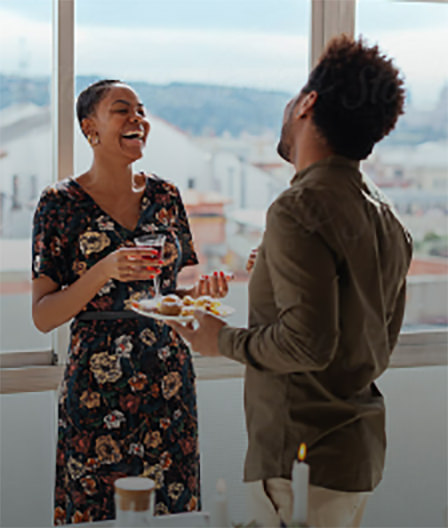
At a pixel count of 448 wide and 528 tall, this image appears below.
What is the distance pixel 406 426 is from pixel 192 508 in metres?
1.06

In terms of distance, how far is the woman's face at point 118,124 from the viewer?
1.82 meters

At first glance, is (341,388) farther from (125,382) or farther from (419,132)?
(419,132)

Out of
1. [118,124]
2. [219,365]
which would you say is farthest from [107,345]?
[219,365]

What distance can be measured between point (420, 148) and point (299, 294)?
1739 mm

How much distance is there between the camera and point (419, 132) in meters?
2.62

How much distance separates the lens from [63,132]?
2.20 metres

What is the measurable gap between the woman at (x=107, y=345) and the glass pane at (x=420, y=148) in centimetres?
104

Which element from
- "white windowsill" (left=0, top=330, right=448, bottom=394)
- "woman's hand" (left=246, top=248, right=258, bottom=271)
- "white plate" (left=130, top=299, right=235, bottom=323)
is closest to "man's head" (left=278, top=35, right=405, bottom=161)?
"white plate" (left=130, top=299, right=235, bottom=323)

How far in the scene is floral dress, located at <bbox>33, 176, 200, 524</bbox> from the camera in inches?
70.2

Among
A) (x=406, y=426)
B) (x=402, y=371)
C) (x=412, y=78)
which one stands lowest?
(x=406, y=426)

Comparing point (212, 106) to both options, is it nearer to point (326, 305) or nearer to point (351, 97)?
point (351, 97)

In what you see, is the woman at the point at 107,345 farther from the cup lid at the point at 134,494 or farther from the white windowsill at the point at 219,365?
the cup lid at the point at 134,494

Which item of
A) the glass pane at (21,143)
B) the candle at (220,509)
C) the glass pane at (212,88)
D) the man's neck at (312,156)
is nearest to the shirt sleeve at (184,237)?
the glass pane at (212,88)

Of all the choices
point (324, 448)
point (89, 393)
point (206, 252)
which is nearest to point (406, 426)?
point (206, 252)
